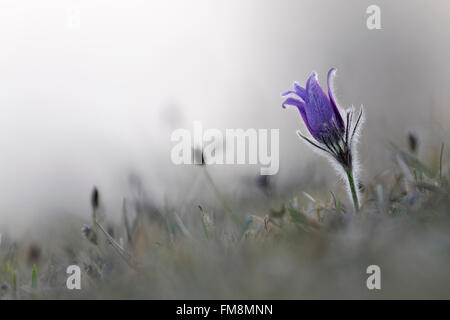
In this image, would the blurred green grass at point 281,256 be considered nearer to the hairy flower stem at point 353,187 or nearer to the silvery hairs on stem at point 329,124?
the hairy flower stem at point 353,187

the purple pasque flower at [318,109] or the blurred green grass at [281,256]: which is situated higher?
the purple pasque flower at [318,109]

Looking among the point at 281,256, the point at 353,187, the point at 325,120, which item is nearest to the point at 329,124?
the point at 325,120

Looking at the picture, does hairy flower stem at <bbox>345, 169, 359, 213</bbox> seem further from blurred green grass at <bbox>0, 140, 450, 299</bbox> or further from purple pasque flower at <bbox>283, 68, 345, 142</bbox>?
purple pasque flower at <bbox>283, 68, 345, 142</bbox>

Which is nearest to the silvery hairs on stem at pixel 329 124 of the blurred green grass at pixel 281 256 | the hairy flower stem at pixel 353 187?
the hairy flower stem at pixel 353 187

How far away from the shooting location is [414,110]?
627 cm

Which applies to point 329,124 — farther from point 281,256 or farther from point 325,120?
point 281,256

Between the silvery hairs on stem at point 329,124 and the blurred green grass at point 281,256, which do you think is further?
the silvery hairs on stem at point 329,124

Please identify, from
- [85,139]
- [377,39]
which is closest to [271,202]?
[85,139]

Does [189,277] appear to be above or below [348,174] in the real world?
below

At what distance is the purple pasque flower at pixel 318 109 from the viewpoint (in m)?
2.35

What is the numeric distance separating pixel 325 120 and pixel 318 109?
57 mm
